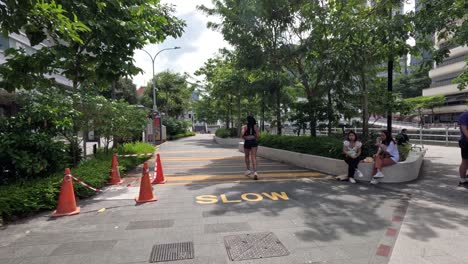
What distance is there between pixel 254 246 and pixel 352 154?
4985 mm

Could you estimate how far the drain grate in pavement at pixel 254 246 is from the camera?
142 inches

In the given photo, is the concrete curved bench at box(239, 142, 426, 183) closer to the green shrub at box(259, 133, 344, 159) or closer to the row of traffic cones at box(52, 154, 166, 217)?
the green shrub at box(259, 133, 344, 159)

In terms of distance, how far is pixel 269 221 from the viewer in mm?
4805

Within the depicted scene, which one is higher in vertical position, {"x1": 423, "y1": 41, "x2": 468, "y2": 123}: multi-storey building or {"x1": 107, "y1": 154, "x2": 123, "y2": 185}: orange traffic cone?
{"x1": 423, "y1": 41, "x2": 468, "y2": 123}: multi-storey building

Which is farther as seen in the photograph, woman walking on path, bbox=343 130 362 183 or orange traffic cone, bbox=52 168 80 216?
woman walking on path, bbox=343 130 362 183

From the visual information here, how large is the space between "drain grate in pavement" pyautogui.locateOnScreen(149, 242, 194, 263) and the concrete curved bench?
18.7 feet

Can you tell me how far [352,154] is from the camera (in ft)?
25.9

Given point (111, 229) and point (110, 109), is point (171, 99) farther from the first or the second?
point (111, 229)

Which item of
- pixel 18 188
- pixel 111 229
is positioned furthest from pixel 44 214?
pixel 111 229

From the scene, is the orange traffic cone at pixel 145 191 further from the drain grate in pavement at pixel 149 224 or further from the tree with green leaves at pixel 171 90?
the tree with green leaves at pixel 171 90

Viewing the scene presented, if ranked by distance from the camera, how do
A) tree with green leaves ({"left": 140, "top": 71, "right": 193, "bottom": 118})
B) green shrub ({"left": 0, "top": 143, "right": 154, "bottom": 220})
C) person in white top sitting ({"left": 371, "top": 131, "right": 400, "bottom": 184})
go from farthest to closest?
tree with green leaves ({"left": 140, "top": 71, "right": 193, "bottom": 118})
person in white top sitting ({"left": 371, "top": 131, "right": 400, "bottom": 184})
green shrub ({"left": 0, "top": 143, "right": 154, "bottom": 220})

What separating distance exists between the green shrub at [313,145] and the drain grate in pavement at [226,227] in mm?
5402

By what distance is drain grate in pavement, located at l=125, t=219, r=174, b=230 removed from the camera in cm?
465

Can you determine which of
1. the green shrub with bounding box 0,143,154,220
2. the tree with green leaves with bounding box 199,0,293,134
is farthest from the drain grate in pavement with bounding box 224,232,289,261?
the tree with green leaves with bounding box 199,0,293,134
